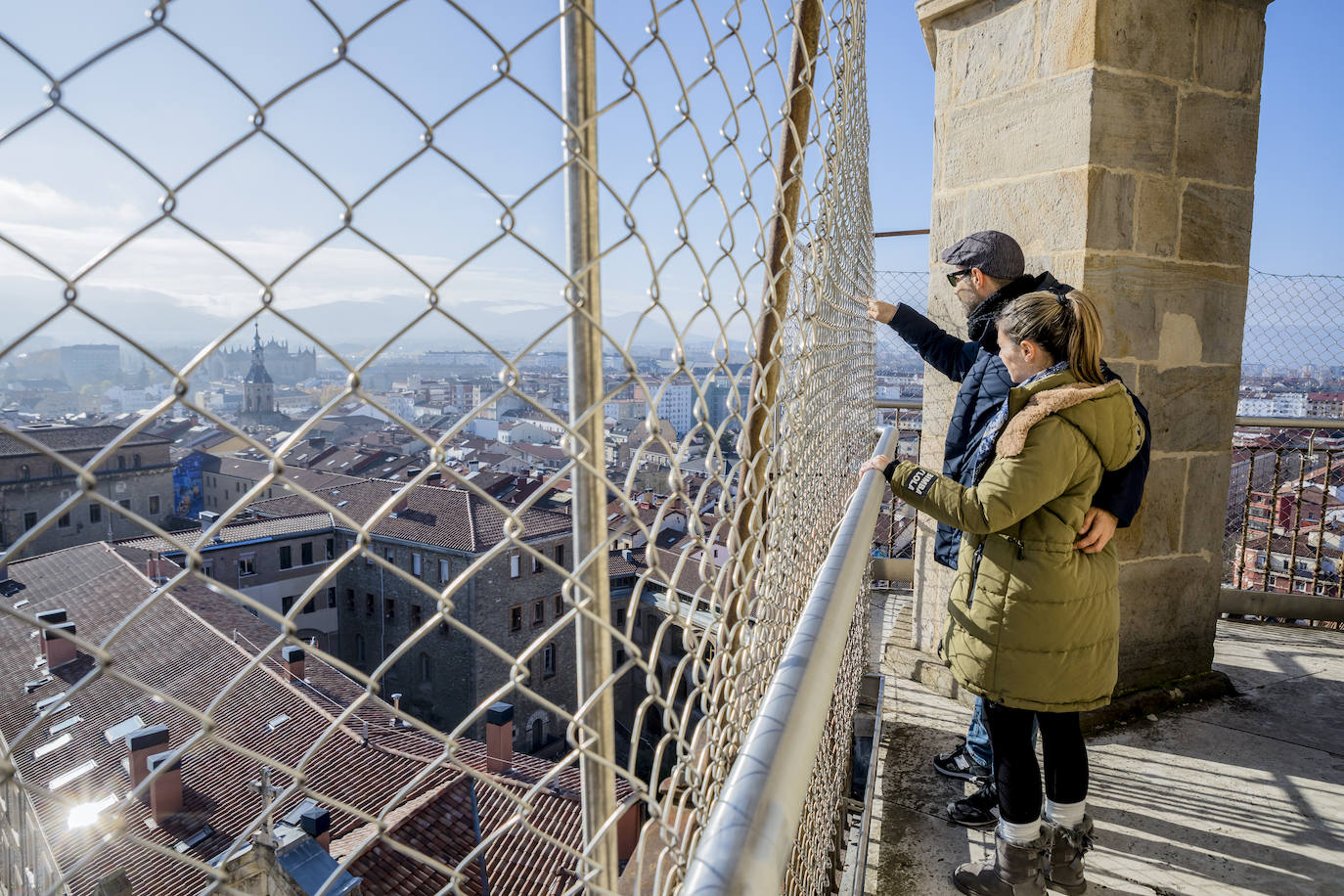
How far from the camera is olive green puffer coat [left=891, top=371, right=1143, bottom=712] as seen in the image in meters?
1.71

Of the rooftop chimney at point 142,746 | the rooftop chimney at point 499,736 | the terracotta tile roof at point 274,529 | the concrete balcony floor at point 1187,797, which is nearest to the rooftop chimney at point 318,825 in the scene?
the rooftop chimney at point 142,746

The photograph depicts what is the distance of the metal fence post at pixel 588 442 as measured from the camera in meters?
0.71

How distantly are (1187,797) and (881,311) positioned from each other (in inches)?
71.3

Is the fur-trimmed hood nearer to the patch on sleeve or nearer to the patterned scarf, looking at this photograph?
the patterned scarf

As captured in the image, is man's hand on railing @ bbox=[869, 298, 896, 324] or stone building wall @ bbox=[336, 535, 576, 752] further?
stone building wall @ bbox=[336, 535, 576, 752]

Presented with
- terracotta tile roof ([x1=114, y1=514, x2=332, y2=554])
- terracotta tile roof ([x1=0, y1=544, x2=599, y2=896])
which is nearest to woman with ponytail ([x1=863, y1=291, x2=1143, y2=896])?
terracotta tile roof ([x1=0, y1=544, x2=599, y2=896])

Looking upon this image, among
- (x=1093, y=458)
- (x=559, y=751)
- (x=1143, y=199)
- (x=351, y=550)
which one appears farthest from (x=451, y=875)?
(x=559, y=751)

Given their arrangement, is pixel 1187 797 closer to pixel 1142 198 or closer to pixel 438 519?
pixel 1142 198

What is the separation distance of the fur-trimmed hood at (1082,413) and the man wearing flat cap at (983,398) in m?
0.12

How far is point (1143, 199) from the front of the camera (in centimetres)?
277

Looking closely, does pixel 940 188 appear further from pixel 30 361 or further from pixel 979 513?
pixel 30 361

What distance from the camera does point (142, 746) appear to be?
7512mm

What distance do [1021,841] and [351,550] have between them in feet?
6.35

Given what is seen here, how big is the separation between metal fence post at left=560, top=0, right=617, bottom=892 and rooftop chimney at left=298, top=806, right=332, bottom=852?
25.8ft
